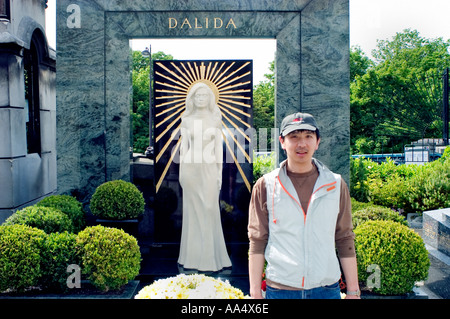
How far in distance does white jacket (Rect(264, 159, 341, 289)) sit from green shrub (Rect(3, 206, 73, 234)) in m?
3.99

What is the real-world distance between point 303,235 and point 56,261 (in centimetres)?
348

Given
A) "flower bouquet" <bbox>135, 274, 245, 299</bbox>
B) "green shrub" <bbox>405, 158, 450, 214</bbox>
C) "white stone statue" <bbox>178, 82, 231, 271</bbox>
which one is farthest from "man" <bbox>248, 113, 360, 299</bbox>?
"green shrub" <bbox>405, 158, 450, 214</bbox>

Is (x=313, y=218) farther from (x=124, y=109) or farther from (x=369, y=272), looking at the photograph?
(x=124, y=109)

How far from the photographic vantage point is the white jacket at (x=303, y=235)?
297 centimetres

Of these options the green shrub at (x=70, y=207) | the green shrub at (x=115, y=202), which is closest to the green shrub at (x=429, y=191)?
the green shrub at (x=115, y=202)

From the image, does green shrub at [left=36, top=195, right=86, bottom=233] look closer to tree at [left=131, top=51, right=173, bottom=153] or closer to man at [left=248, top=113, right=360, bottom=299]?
man at [left=248, top=113, right=360, bottom=299]

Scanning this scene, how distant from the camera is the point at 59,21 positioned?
23.9 feet

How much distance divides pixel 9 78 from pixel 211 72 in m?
3.99

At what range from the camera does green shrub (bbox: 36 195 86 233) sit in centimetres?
648

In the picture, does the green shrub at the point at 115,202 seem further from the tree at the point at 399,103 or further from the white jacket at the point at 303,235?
the tree at the point at 399,103

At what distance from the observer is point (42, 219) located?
231 inches

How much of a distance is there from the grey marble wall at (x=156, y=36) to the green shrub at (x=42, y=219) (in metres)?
1.46
